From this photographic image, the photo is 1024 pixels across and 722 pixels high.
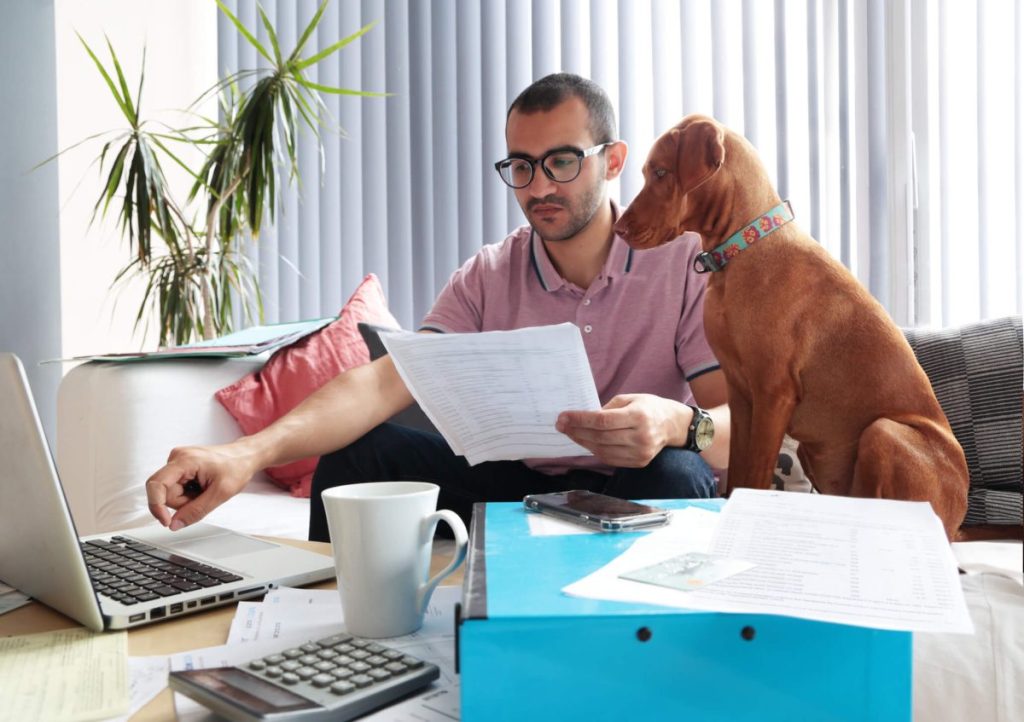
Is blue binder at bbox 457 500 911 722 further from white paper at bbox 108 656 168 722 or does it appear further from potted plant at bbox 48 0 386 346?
potted plant at bbox 48 0 386 346

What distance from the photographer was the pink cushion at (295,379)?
198 centimetres

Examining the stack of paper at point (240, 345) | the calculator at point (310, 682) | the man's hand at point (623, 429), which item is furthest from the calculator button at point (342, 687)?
the stack of paper at point (240, 345)

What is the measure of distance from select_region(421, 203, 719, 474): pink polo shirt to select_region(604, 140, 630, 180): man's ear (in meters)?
0.15

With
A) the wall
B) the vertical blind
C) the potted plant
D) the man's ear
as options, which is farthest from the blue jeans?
the wall

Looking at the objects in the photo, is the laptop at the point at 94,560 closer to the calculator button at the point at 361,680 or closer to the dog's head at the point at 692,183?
the calculator button at the point at 361,680

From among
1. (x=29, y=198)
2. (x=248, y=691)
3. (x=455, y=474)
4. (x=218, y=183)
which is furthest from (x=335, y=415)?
(x=29, y=198)

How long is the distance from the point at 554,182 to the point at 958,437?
2.54 ft

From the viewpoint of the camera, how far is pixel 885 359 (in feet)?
2.86

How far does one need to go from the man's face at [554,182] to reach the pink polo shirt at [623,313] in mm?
77

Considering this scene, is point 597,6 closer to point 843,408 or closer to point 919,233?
point 919,233

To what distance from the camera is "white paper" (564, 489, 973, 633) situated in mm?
466

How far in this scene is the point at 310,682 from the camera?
1.75 ft

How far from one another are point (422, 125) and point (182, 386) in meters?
1.26

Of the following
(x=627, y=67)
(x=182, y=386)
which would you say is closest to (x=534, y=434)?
(x=182, y=386)
